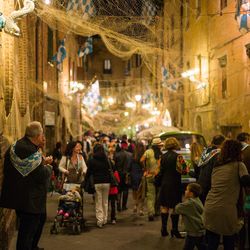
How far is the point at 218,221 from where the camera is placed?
580 centimetres

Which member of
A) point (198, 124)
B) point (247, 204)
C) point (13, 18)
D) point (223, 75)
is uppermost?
point (223, 75)

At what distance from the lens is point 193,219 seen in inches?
275

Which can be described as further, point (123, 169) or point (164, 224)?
point (123, 169)

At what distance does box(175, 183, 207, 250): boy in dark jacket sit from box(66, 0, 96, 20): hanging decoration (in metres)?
6.20

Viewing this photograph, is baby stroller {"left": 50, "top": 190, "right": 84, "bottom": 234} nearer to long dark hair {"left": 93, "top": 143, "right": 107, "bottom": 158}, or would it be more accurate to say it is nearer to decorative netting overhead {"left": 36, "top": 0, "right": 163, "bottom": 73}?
long dark hair {"left": 93, "top": 143, "right": 107, "bottom": 158}

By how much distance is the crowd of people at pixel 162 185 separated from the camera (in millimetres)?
5648

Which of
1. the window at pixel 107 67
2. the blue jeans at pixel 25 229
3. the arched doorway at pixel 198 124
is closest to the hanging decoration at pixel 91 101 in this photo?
the arched doorway at pixel 198 124

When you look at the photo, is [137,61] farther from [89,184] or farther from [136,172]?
[89,184]

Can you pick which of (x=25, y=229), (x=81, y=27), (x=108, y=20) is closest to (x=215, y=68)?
(x=108, y=20)

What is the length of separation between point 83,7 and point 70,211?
583cm

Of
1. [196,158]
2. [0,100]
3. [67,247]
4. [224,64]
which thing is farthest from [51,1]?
[224,64]

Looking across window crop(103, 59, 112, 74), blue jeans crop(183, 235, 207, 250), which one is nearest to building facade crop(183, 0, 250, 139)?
blue jeans crop(183, 235, 207, 250)

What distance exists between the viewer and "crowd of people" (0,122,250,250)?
5648mm

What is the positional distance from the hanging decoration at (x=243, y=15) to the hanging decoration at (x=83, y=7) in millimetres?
4440
